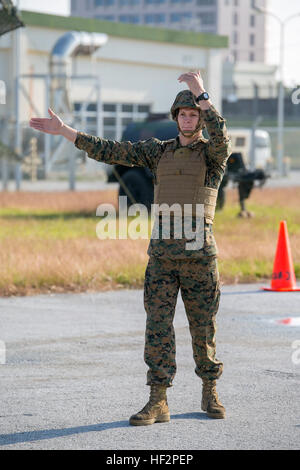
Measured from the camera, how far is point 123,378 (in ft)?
22.5

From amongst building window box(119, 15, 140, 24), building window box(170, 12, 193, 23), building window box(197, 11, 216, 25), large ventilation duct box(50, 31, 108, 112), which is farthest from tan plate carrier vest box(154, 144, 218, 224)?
building window box(119, 15, 140, 24)

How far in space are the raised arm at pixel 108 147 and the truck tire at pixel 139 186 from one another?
1370 centimetres

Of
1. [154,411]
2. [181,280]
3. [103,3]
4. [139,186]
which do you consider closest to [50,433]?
[154,411]

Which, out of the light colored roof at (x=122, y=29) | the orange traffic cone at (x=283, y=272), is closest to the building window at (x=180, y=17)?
the light colored roof at (x=122, y=29)

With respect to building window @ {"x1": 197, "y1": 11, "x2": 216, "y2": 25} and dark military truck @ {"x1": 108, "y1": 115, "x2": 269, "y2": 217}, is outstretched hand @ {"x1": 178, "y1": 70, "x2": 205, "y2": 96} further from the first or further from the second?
building window @ {"x1": 197, "y1": 11, "x2": 216, "y2": 25}

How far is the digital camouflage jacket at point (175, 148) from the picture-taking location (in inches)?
218

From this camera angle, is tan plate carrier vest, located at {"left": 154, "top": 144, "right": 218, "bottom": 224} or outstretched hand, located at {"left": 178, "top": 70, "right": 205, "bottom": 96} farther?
tan plate carrier vest, located at {"left": 154, "top": 144, "right": 218, "bottom": 224}

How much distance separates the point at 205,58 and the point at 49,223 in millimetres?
35885

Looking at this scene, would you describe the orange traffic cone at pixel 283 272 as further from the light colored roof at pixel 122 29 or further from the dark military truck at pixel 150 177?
the light colored roof at pixel 122 29

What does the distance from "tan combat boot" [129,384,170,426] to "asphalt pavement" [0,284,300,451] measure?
0.05 m

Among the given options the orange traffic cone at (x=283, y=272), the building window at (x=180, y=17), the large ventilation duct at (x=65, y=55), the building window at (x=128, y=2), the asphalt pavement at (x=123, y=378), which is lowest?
the asphalt pavement at (x=123, y=378)

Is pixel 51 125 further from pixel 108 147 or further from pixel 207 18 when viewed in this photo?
pixel 207 18

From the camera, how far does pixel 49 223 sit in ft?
63.5

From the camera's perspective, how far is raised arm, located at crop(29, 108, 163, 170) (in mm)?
5875
